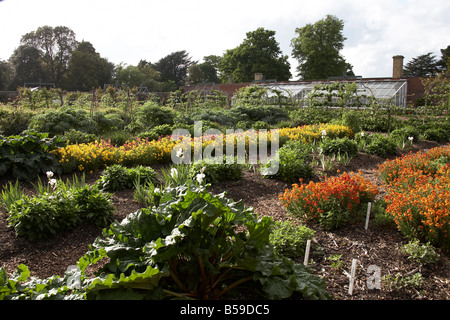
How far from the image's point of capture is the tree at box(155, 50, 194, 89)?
55.5m

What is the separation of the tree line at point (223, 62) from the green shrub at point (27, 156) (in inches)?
1359

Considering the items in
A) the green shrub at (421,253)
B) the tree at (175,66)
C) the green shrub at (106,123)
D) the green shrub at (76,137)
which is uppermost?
the tree at (175,66)

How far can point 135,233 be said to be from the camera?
235 cm

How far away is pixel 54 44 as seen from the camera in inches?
1882

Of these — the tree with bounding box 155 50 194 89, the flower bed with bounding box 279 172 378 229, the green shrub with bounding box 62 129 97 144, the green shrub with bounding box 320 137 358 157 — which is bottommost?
the flower bed with bounding box 279 172 378 229

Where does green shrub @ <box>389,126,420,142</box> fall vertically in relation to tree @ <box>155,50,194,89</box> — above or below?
below

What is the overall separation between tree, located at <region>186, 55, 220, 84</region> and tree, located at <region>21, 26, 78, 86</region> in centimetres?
1731

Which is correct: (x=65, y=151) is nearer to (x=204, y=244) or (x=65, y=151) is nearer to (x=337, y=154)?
(x=204, y=244)

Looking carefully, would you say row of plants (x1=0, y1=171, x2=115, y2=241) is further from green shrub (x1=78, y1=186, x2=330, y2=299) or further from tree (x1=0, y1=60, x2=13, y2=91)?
tree (x1=0, y1=60, x2=13, y2=91)

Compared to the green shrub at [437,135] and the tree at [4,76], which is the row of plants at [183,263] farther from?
the tree at [4,76]

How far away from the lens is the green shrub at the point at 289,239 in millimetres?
3195

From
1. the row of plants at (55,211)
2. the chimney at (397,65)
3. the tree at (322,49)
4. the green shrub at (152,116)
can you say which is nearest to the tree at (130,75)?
the tree at (322,49)

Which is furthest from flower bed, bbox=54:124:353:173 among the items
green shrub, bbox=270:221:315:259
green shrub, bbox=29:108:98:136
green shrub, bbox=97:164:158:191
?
green shrub, bbox=270:221:315:259
